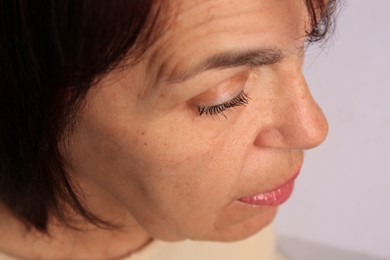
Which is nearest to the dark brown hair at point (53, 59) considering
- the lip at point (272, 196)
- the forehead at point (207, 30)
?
the forehead at point (207, 30)

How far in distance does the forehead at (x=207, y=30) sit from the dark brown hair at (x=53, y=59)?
0.05ft

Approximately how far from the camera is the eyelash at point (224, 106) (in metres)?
0.52

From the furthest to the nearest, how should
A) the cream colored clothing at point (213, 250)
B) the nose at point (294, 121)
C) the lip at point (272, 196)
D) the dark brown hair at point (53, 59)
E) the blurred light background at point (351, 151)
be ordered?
the blurred light background at point (351, 151)
the cream colored clothing at point (213, 250)
the lip at point (272, 196)
the nose at point (294, 121)
the dark brown hair at point (53, 59)

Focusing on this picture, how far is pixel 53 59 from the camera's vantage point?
1.57ft

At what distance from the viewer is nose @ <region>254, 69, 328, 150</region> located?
1.82ft

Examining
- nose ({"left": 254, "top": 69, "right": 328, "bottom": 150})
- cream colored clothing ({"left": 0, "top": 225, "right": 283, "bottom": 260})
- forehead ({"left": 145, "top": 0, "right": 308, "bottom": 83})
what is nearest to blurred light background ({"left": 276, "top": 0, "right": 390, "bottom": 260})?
cream colored clothing ({"left": 0, "top": 225, "right": 283, "bottom": 260})

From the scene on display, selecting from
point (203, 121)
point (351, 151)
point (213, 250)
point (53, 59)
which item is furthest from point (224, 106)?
point (351, 151)

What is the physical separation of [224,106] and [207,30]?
0.09 metres

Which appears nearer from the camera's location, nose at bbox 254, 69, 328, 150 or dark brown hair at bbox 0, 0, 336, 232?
dark brown hair at bbox 0, 0, 336, 232

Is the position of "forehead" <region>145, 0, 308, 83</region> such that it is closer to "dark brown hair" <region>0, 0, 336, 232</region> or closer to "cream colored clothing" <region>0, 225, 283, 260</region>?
"dark brown hair" <region>0, 0, 336, 232</region>

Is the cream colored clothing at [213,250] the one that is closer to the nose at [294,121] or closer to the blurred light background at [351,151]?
the nose at [294,121]

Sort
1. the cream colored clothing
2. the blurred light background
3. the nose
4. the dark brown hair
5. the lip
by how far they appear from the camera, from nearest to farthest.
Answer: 1. the dark brown hair
2. the nose
3. the lip
4. the cream colored clothing
5. the blurred light background

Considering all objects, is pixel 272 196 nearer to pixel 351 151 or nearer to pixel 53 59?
pixel 53 59

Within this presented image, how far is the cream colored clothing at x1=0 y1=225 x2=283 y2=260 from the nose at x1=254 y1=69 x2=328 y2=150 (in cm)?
26
